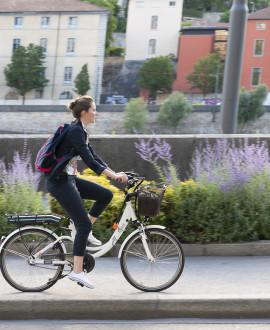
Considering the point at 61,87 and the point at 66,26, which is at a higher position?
the point at 66,26

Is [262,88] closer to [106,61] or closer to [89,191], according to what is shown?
[106,61]

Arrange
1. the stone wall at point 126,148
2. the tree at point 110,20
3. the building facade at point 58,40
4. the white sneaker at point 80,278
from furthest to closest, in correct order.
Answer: the tree at point 110,20 < the building facade at point 58,40 < the stone wall at point 126,148 < the white sneaker at point 80,278

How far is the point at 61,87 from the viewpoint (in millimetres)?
87688

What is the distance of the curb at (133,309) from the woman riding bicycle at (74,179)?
0.88 feet

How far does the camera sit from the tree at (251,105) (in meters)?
77.5

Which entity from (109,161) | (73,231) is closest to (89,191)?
(73,231)

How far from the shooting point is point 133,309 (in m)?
4.79

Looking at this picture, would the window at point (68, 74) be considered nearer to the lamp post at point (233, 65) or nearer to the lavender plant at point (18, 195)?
the lamp post at point (233, 65)

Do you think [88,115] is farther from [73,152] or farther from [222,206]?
[222,206]

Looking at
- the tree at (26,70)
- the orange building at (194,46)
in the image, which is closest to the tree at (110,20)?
the orange building at (194,46)

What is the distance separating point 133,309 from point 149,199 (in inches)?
35.3

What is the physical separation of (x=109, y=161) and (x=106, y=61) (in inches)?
3369

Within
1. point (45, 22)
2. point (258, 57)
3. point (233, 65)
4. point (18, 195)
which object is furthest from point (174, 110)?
point (18, 195)

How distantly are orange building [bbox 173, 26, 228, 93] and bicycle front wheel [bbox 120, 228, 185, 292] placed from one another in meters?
84.9
